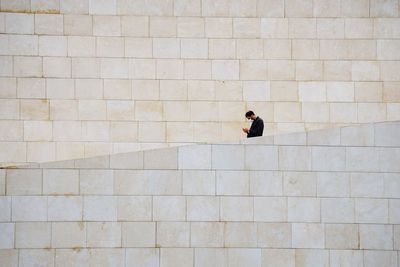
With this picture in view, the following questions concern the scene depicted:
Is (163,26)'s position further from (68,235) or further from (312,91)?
(68,235)

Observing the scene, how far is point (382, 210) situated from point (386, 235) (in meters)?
0.57

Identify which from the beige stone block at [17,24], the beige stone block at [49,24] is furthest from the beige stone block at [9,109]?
the beige stone block at [49,24]

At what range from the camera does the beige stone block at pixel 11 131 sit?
15844mm

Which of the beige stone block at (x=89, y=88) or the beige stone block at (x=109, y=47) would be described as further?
the beige stone block at (x=109, y=47)

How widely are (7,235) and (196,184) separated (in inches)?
173

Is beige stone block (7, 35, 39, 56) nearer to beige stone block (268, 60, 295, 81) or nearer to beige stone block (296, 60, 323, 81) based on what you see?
beige stone block (268, 60, 295, 81)

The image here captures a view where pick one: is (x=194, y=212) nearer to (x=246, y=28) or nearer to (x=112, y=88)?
(x=112, y=88)

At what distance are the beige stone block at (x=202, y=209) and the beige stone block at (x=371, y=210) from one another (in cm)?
323

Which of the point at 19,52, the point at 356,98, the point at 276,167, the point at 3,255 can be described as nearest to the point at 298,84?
the point at 356,98

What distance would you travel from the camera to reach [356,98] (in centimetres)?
1639

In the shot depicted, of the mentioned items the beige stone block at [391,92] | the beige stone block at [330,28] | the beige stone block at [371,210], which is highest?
the beige stone block at [330,28]

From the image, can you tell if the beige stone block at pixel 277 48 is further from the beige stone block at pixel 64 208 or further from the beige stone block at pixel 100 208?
the beige stone block at pixel 64 208

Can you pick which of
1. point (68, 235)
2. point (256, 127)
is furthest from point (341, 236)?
point (68, 235)

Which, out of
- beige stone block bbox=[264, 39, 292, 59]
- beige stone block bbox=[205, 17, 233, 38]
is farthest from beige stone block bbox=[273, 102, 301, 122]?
beige stone block bbox=[205, 17, 233, 38]
